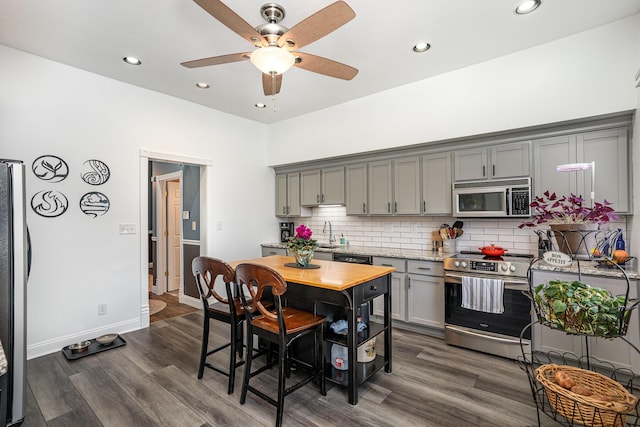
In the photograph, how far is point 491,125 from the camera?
10.7ft

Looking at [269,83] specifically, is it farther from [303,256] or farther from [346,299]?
[346,299]

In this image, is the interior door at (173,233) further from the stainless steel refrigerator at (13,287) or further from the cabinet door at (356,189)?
the stainless steel refrigerator at (13,287)

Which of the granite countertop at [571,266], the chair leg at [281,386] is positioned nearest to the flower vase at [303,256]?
the chair leg at [281,386]

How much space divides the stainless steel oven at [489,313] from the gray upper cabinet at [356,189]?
1467 mm

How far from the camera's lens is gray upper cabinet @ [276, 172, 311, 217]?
522 centimetres

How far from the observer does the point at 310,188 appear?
5.01m

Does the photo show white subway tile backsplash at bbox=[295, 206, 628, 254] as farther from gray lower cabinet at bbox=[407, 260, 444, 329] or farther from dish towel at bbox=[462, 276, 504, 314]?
dish towel at bbox=[462, 276, 504, 314]

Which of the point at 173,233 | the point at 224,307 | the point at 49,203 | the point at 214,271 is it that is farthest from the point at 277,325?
the point at 173,233

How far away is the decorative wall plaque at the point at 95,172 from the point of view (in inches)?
134

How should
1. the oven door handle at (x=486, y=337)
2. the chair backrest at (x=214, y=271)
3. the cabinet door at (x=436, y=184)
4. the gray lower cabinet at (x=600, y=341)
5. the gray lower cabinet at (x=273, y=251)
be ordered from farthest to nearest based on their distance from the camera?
the gray lower cabinet at (x=273, y=251)
the cabinet door at (x=436, y=184)
the oven door handle at (x=486, y=337)
the gray lower cabinet at (x=600, y=341)
the chair backrest at (x=214, y=271)

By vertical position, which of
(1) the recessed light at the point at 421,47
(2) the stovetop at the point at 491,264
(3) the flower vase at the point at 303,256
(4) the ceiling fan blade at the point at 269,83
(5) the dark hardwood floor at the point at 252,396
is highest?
(1) the recessed light at the point at 421,47

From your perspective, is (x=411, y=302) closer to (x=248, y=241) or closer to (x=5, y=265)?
(x=248, y=241)

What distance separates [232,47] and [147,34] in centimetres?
72

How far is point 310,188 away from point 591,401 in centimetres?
400
